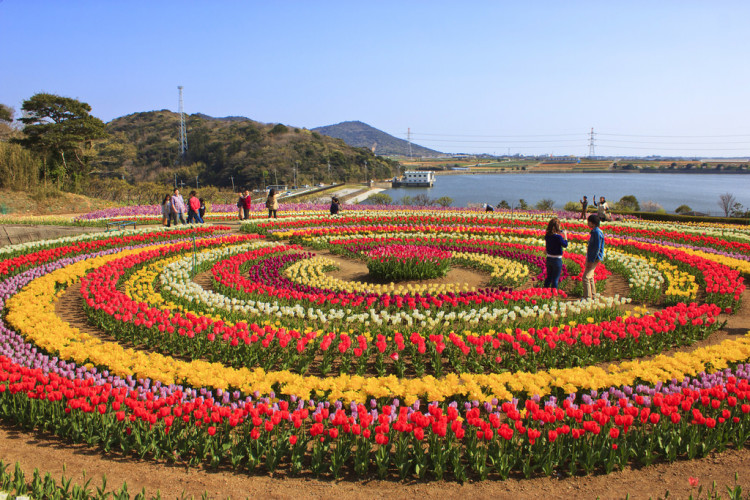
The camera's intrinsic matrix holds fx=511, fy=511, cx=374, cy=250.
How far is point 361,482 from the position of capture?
454cm

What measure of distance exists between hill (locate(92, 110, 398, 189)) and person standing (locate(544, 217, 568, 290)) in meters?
95.8

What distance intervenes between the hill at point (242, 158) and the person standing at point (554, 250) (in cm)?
9577

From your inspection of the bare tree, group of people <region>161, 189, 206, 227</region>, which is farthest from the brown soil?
the bare tree

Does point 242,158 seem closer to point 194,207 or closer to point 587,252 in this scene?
point 194,207

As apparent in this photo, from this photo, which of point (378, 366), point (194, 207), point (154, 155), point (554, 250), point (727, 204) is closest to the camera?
point (378, 366)

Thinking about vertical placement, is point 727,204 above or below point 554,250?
above

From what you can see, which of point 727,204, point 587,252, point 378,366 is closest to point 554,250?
point 587,252

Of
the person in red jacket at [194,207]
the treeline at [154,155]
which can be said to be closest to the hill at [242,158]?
the treeline at [154,155]

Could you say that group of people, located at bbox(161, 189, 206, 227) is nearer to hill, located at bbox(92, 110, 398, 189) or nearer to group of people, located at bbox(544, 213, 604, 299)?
group of people, located at bbox(544, 213, 604, 299)

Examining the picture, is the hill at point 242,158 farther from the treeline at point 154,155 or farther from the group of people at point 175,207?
the group of people at point 175,207

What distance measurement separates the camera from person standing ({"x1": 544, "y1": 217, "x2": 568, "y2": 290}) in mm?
10662

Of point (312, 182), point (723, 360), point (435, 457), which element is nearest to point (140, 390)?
point (435, 457)

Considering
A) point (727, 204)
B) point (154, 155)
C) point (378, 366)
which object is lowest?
point (378, 366)

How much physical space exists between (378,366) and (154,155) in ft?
471
